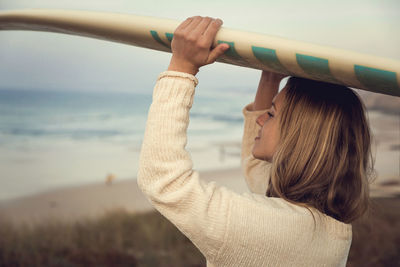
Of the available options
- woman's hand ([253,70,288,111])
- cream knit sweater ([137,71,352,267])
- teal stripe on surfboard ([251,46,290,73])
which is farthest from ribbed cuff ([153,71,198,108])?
woman's hand ([253,70,288,111])

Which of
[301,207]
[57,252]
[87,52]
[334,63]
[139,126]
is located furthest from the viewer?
[139,126]

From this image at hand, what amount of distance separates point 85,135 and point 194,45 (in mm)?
6056

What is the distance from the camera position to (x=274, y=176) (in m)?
0.86

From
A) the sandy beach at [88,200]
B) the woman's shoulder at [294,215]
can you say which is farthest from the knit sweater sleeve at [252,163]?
the sandy beach at [88,200]

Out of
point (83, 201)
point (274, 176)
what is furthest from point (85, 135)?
point (274, 176)

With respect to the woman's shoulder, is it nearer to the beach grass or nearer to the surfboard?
the surfboard

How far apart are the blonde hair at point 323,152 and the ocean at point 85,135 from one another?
14.1ft

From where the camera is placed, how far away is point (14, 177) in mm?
5082

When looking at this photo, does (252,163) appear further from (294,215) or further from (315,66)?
(315,66)

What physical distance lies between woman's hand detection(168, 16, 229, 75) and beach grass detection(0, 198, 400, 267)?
83.2 inches

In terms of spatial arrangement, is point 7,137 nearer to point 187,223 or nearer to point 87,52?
point 87,52

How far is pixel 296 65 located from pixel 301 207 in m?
0.28

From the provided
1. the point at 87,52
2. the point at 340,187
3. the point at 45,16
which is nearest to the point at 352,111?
the point at 340,187

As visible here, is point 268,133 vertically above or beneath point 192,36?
beneath
